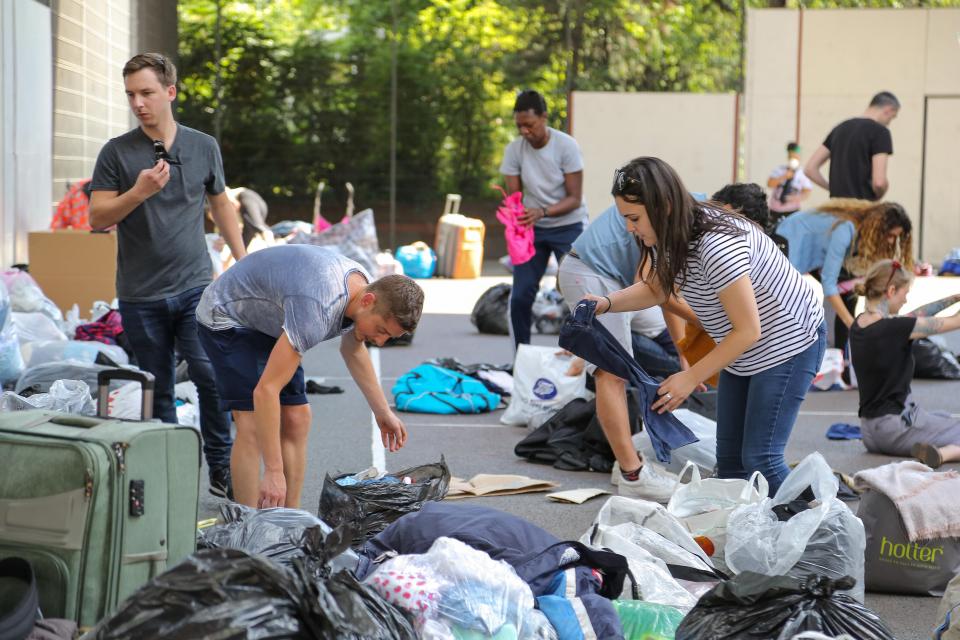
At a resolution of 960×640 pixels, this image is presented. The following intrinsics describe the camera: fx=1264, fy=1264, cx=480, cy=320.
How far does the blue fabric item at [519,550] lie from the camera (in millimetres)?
3520

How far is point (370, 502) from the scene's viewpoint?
4789 mm

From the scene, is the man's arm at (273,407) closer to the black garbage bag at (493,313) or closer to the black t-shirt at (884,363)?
the black t-shirt at (884,363)

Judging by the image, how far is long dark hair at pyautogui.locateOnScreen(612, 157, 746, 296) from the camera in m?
4.30

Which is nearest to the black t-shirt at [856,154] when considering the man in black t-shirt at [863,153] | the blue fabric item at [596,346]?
the man in black t-shirt at [863,153]

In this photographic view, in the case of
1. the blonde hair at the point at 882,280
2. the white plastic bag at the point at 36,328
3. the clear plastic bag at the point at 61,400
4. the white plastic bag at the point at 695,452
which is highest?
the blonde hair at the point at 882,280

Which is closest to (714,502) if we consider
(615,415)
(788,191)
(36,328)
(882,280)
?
(615,415)

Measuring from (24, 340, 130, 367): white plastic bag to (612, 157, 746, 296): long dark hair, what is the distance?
4025mm

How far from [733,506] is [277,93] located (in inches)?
680

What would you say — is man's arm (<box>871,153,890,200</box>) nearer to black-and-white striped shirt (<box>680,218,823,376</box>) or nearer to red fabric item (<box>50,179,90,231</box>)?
black-and-white striped shirt (<box>680,218,823,376</box>)

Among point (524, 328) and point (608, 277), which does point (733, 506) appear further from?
point (524, 328)

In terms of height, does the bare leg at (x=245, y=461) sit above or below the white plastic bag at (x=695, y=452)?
above

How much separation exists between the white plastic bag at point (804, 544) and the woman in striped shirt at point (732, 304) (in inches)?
18.0

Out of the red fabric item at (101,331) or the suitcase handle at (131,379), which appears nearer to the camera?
the suitcase handle at (131,379)

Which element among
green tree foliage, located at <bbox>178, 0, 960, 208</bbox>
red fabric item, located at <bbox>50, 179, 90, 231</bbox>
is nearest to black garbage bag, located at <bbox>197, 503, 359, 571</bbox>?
red fabric item, located at <bbox>50, 179, 90, 231</bbox>
